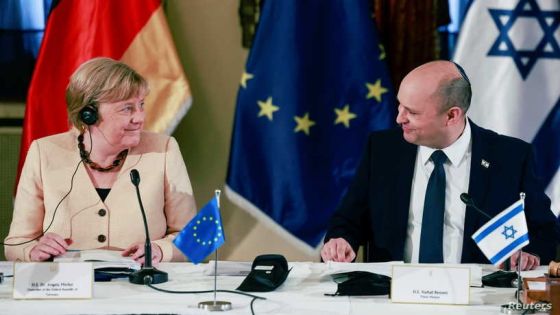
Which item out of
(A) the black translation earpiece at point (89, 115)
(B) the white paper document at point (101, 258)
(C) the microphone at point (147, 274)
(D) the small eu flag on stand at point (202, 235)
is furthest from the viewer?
(A) the black translation earpiece at point (89, 115)

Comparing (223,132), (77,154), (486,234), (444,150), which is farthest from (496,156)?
(223,132)

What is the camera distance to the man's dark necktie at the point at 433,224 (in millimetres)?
3168

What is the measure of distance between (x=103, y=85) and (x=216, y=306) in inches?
48.3

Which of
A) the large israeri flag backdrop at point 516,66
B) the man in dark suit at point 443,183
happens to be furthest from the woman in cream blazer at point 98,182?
the large israeri flag backdrop at point 516,66

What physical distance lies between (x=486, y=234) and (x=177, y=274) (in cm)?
95

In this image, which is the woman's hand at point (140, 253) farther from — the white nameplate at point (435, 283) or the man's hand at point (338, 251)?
the white nameplate at point (435, 283)

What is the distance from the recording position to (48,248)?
2.90 m

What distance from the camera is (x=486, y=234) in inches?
96.9

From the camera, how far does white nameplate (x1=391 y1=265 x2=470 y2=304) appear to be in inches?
93.6

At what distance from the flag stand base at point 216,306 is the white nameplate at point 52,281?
0.32m

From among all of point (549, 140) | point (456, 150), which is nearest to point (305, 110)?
point (549, 140)

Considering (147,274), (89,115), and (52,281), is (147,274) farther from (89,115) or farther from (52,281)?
(89,115)

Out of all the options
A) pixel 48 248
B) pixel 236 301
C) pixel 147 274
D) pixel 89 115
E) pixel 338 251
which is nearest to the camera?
pixel 236 301

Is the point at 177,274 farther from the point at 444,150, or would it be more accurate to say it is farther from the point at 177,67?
the point at 177,67
